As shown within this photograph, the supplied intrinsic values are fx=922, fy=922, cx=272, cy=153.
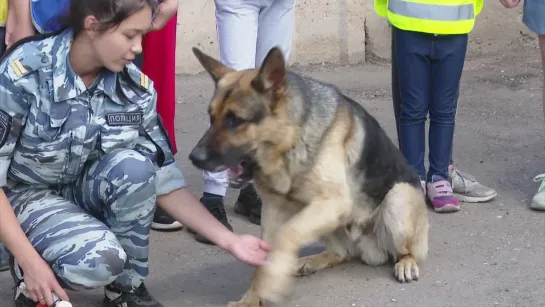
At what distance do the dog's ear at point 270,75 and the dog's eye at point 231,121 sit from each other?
0.16 metres

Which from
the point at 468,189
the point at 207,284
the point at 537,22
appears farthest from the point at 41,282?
the point at 537,22

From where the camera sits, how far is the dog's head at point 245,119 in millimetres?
3688

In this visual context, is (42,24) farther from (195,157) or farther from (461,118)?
(461,118)

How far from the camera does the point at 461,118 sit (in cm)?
707

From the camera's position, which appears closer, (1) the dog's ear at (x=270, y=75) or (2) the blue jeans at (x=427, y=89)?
(1) the dog's ear at (x=270, y=75)

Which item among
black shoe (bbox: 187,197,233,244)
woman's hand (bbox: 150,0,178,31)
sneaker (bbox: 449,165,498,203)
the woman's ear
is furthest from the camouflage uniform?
sneaker (bbox: 449,165,498,203)

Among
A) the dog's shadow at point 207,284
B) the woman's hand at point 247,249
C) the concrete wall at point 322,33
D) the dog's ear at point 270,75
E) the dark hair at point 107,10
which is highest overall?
the dark hair at point 107,10

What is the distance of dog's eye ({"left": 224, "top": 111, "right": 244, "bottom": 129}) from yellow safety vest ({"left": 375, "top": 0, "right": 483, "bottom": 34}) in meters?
1.80

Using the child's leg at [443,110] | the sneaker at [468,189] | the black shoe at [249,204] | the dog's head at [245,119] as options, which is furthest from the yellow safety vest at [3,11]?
the sneaker at [468,189]

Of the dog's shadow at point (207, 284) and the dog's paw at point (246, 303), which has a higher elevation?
the dog's paw at point (246, 303)

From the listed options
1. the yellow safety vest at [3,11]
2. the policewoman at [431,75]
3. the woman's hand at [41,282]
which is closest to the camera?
the woman's hand at [41,282]

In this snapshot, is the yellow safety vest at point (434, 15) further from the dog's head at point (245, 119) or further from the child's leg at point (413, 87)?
the dog's head at point (245, 119)

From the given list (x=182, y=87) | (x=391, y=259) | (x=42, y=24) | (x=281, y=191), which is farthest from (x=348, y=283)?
Result: (x=182, y=87)

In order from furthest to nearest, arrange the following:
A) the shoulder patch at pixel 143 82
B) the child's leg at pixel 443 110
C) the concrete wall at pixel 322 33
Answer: the concrete wall at pixel 322 33 → the child's leg at pixel 443 110 → the shoulder patch at pixel 143 82
